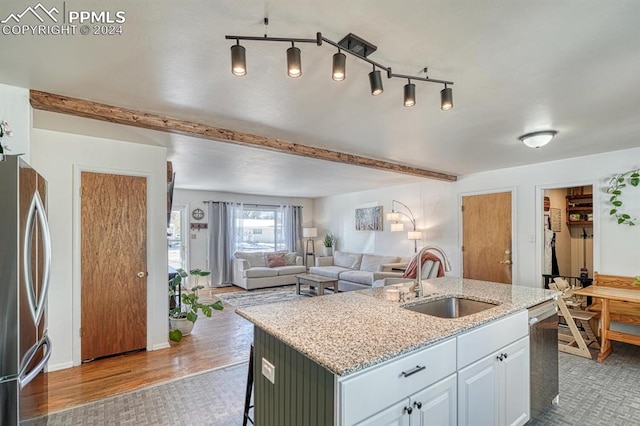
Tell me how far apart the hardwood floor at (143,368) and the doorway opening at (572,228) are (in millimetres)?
5582

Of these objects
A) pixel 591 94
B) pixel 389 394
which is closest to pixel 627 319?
pixel 591 94

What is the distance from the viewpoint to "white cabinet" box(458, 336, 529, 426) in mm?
1623

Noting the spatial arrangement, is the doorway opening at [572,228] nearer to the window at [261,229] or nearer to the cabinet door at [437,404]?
the cabinet door at [437,404]

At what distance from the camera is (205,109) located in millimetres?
2523

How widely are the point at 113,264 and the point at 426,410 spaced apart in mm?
3376

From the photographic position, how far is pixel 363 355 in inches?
48.2

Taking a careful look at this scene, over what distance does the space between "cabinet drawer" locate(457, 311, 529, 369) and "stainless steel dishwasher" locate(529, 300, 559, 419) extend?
16cm

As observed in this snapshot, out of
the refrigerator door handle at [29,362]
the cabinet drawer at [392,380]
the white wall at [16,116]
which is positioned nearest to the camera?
Result: the cabinet drawer at [392,380]

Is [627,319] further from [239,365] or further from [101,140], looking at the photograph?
[101,140]

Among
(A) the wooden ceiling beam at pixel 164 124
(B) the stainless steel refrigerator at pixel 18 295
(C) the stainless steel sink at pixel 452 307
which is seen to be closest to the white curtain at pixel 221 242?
(A) the wooden ceiling beam at pixel 164 124

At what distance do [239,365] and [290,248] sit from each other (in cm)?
573

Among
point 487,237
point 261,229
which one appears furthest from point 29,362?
point 261,229

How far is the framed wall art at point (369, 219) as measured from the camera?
23.8 ft

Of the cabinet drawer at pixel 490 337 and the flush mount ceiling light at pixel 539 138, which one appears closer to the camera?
the cabinet drawer at pixel 490 337
